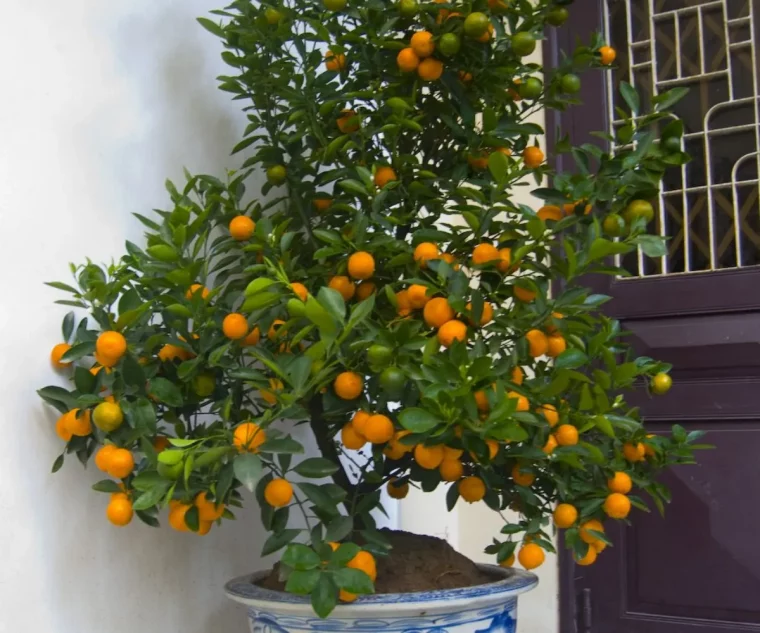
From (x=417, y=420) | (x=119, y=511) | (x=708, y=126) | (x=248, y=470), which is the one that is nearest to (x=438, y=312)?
(x=417, y=420)

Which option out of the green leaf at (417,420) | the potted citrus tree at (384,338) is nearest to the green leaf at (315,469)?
the potted citrus tree at (384,338)

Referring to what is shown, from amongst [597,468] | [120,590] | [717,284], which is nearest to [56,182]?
[120,590]

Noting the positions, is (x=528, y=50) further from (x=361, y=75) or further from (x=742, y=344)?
(x=742, y=344)

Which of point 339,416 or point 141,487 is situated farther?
point 339,416

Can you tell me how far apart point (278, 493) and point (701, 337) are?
1.13 metres

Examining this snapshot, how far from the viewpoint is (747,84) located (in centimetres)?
160

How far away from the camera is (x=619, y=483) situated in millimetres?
844

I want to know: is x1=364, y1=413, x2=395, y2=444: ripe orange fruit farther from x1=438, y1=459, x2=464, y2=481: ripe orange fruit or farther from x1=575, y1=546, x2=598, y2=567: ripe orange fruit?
x1=575, y1=546, x2=598, y2=567: ripe orange fruit

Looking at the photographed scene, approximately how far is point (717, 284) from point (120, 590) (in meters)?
1.25

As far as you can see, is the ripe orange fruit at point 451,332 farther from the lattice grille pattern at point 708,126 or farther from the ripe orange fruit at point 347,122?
the lattice grille pattern at point 708,126

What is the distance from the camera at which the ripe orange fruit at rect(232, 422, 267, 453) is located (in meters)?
0.65

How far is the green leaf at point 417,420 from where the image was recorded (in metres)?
0.62

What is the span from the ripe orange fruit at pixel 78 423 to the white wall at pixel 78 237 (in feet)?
0.22

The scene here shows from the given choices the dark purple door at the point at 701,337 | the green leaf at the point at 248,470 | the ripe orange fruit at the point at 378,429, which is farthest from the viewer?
the dark purple door at the point at 701,337
